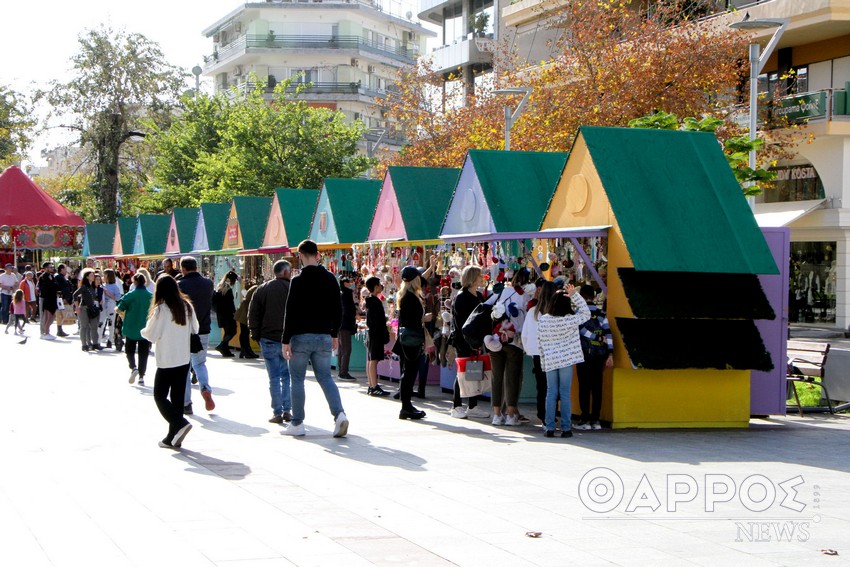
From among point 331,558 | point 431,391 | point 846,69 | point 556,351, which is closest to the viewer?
point 331,558

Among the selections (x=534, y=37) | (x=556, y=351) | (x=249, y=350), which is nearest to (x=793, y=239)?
(x=534, y=37)

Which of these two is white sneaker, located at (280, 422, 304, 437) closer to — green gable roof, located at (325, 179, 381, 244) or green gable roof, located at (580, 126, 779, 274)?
green gable roof, located at (580, 126, 779, 274)

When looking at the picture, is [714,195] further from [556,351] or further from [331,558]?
[331,558]

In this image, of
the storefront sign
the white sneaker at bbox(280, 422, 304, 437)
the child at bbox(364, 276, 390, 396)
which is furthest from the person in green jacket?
the storefront sign

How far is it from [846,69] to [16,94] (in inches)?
1574

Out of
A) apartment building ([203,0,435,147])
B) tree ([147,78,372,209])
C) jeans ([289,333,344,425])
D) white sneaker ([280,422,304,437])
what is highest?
apartment building ([203,0,435,147])

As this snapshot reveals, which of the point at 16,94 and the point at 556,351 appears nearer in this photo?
the point at 556,351

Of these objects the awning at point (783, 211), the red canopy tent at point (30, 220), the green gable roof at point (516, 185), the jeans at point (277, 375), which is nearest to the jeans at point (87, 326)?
the green gable roof at point (516, 185)

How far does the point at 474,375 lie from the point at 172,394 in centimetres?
370

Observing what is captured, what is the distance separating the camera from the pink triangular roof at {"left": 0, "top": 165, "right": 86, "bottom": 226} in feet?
159

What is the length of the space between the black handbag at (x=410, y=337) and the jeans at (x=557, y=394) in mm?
1864

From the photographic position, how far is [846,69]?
107ft

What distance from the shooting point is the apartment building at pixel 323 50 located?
7838cm

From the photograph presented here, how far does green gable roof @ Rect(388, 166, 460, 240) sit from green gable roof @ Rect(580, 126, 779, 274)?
193 inches
